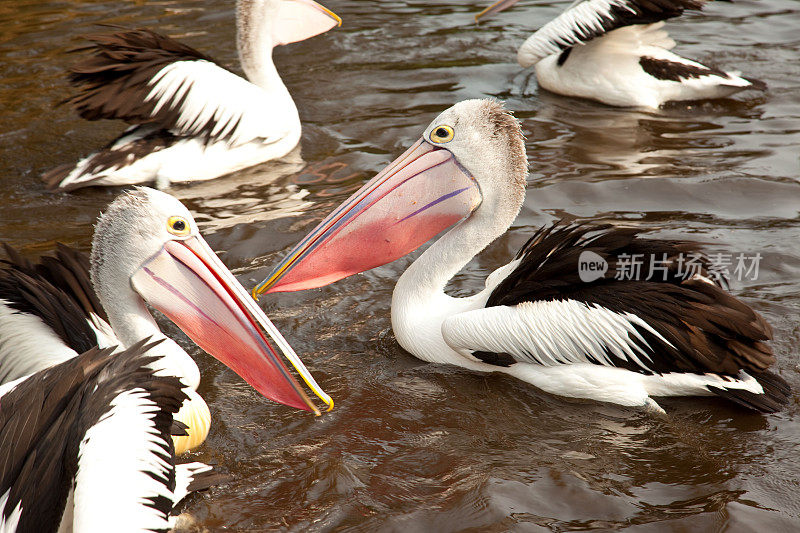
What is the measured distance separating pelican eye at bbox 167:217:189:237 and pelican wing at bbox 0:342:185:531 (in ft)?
1.71

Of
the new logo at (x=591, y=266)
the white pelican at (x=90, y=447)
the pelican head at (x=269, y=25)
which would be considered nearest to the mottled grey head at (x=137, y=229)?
the white pelican at (x=90, y=447)

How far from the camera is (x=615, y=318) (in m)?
3.41

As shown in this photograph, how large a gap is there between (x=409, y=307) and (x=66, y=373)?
65.1 inches

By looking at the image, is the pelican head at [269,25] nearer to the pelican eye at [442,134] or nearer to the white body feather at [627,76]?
the white body feather at [627,76]

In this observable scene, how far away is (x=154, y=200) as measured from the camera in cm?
310

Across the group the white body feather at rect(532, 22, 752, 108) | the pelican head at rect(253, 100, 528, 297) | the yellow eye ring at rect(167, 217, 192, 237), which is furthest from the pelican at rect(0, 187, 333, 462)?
the white body feather at rect(532, 22, 752, 108)

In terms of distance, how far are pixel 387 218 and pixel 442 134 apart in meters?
0.43

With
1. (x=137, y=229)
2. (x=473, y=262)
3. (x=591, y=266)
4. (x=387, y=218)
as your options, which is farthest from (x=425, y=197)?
(x=137, y=229)

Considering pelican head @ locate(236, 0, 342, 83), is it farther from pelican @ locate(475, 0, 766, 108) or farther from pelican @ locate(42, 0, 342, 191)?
pelican @ locate(475, 0, 766, 108)

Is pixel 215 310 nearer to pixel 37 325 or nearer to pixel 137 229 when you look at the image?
pixel 137 229

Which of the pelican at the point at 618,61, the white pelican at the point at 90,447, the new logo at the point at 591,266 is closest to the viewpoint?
the white pelican at the point at 90,447

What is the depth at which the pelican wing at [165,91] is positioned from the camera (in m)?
5.32

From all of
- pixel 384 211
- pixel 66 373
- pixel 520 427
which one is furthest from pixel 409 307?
pixel 66 373

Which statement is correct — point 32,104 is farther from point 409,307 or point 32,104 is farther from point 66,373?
point 66,373
